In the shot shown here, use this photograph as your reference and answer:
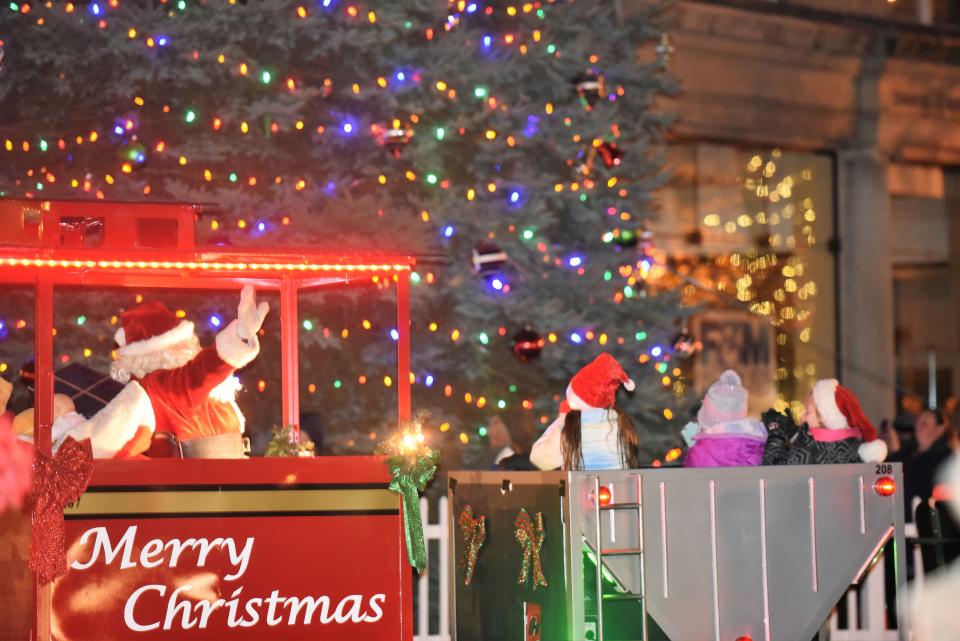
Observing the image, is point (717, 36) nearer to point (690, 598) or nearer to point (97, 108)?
point (97, 108)

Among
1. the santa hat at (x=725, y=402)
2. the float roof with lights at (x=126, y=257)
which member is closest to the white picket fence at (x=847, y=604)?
the santa hat at (x=725, y=402)

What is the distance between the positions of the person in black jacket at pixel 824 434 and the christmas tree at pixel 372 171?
121 inches

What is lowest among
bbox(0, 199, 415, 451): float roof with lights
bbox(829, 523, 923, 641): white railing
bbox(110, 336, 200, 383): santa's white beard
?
bbox(829, 523, 923, 641): white railing

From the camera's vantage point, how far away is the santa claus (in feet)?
27.2

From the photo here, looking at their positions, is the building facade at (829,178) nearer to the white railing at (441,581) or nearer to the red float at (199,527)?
the white railing at (441,581)

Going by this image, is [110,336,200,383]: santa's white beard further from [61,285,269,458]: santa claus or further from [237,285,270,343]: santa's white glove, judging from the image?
[237,285,270,343]: santa's white glove

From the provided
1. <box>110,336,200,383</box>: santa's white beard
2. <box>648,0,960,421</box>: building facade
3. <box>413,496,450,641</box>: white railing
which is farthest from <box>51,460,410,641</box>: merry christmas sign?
<box>648,0,960,421</box>: building facade

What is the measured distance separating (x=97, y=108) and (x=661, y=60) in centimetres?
547

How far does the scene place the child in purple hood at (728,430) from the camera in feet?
30.6

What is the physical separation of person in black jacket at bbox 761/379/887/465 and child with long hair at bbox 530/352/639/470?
127 cm

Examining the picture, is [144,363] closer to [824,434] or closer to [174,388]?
[174,388]

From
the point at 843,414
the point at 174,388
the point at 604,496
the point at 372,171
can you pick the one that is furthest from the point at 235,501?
the point at 372,171

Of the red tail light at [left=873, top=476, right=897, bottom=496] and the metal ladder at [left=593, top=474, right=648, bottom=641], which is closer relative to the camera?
the metal ladder at [left=593, top=474, right=648, bottom=641]

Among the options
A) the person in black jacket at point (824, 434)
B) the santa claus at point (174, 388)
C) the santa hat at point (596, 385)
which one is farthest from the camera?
A: the person in black jacket at point (824, 434)
